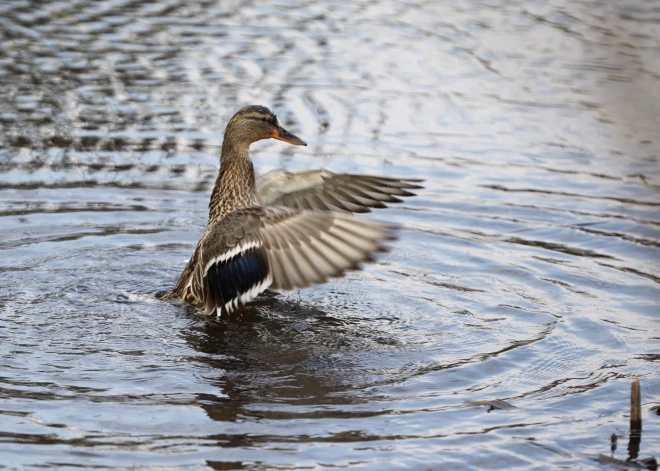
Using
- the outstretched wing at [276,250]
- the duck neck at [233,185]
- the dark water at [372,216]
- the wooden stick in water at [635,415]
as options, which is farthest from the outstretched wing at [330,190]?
the wooden stick in water at [635,415]

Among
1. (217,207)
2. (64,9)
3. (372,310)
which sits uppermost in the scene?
(64,9)

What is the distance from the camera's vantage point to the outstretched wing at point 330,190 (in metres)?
7.56

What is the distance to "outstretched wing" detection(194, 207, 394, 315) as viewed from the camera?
20.4ft

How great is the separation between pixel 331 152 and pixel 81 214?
2.56m

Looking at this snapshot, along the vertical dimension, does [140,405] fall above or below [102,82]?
below

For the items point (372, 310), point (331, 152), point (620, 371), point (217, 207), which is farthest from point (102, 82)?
point (620, 371)

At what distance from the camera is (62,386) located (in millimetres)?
5730

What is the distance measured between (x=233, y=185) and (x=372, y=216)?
5.58 feet

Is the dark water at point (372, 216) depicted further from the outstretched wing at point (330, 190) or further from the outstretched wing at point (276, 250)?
the outstretched wing at point (330, 190)

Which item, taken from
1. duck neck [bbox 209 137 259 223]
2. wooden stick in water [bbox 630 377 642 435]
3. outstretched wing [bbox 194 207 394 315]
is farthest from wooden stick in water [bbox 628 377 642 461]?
duck neck [bbox 209 137 259 223]

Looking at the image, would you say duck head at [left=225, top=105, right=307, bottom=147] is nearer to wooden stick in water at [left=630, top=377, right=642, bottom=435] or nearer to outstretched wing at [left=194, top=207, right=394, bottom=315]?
outstretched wing at [left=194, top=207, right=394, bottom=315]

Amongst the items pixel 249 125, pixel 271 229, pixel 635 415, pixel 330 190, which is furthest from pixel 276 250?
pixel 635 415

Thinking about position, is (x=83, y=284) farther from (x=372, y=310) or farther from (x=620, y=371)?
(x=620, y=371)

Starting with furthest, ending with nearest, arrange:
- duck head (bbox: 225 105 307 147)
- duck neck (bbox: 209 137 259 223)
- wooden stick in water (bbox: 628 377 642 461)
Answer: duck head (bbox: 225 105 307 147) → duck neck (bbox: 209 137 259 223) → wooden stick in water (bbox: 628 377 642 461)
